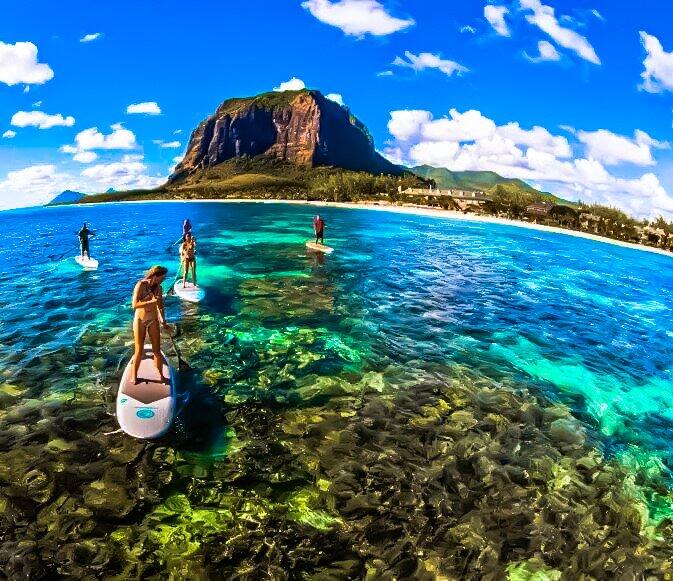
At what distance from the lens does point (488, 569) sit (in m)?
7.73

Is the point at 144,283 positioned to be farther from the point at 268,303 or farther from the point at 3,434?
the point at 268,303

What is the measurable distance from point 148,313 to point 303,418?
5032 millimetres

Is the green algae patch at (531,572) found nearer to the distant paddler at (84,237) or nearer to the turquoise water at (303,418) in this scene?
the turquoise water at (303,418)

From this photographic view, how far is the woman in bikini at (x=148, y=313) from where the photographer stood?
33.4 feet

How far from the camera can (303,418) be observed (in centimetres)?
1205

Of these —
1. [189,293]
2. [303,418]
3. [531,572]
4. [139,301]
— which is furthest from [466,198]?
[531,572]

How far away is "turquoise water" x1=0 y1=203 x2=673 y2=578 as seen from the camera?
8.00m

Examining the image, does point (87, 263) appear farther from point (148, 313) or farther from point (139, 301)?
point (139, 301)

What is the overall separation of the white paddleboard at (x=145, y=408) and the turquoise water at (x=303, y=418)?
63 centimetres

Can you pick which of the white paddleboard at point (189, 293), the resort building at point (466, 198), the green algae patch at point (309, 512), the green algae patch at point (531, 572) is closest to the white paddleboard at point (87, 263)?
the white paddleboard at point (189, 293)

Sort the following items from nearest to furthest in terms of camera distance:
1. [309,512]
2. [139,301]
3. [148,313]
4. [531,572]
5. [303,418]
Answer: [531,572], [309,512], [139,301], [148,313], [303,418]

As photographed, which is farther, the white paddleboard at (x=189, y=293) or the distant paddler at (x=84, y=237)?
the distant paddler at (x=84, y=237)

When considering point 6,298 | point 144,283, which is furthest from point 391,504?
point 6,298

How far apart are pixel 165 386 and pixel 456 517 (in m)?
7.22
